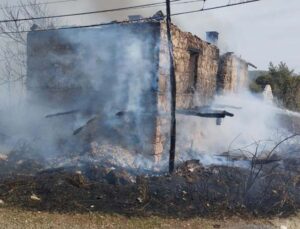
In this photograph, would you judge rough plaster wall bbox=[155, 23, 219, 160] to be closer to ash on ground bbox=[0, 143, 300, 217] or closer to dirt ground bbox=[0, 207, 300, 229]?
ash on ground bbox=[0, 143, 300, 217]

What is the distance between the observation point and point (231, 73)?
16.5 meters

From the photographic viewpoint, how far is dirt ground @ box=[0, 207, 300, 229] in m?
5.97

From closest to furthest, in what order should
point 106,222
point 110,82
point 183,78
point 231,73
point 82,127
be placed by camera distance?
point 106,222, point 82,127, point 110,82, point 183,78, point 231,73

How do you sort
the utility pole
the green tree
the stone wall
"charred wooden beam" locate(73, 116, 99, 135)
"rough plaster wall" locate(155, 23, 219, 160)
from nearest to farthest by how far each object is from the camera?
the utility pole < "charred wooden beam" locate(73, 116, 99, 135) < "rough plaster wall" locate(155, 23, 219, 160) < the stone wall < the green tree

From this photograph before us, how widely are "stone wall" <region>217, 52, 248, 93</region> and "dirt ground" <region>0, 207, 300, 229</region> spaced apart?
9111 millimetres

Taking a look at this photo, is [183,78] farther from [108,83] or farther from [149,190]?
[149,190]

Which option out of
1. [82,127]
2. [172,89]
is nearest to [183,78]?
[172,89]

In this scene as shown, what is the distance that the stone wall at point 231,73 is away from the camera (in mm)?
15250

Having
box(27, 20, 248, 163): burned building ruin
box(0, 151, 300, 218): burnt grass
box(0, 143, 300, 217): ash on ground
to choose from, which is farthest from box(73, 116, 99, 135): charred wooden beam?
box(0, 151, 300, 218): burnt grass

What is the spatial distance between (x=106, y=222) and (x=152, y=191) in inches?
55.4

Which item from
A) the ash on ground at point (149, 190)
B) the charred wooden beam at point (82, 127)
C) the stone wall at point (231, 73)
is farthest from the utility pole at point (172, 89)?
the stone wall at point (231, 73)

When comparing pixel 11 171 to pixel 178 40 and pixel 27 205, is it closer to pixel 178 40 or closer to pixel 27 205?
pixel 27 205

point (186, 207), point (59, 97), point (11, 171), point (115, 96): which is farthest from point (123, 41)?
point (186, 207)

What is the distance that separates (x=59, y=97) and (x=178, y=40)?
3496mm
